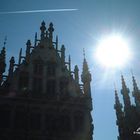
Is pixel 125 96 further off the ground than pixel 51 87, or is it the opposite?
pixel 125 96

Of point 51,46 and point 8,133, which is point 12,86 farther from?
point 51,46

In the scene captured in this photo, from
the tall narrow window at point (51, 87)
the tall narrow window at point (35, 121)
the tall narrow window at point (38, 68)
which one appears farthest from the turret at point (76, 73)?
the tall narrow window at point (35, 121)

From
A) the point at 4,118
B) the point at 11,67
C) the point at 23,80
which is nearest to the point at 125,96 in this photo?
the point at 23,80

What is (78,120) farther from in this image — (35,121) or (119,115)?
(119,115)

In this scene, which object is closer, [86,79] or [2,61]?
[2,61]

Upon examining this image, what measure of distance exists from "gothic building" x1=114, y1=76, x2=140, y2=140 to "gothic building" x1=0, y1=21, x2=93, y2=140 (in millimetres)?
5552

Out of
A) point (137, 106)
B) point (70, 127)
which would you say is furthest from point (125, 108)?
point (70, 127)

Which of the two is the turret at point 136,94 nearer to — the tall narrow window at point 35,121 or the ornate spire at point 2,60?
the tall narrow window at point 35,121

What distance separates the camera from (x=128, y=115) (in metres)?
28.4

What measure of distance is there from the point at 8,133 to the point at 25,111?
2.60m

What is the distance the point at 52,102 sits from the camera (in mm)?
24172

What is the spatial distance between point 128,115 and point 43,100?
33.8ft

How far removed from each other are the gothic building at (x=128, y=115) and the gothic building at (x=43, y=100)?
5.55 m

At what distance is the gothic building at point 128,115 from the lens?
2694 centimetres
